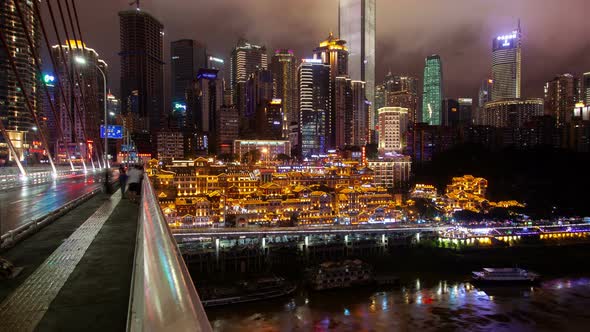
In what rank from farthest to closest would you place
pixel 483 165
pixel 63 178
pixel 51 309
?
1. pixel 483 165
2. pixel 63 178
3. pixel 51 309

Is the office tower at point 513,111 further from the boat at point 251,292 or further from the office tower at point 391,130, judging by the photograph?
the boat at point 251,292

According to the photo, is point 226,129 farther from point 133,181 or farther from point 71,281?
point 71,281

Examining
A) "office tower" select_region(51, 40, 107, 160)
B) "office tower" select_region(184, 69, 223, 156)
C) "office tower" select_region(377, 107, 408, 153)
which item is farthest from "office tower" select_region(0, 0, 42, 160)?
"office tower" select_region(377, 107, 408, 153)

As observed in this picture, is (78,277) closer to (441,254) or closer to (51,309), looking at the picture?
(51,309)

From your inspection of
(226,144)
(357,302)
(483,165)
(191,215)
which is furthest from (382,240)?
(226,144)

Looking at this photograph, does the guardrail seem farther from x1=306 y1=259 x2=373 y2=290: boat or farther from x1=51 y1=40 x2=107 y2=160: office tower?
x1=306 y1=259 x2=373 y2=290: boat

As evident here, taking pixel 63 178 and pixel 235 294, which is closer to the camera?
pixel 63 178
